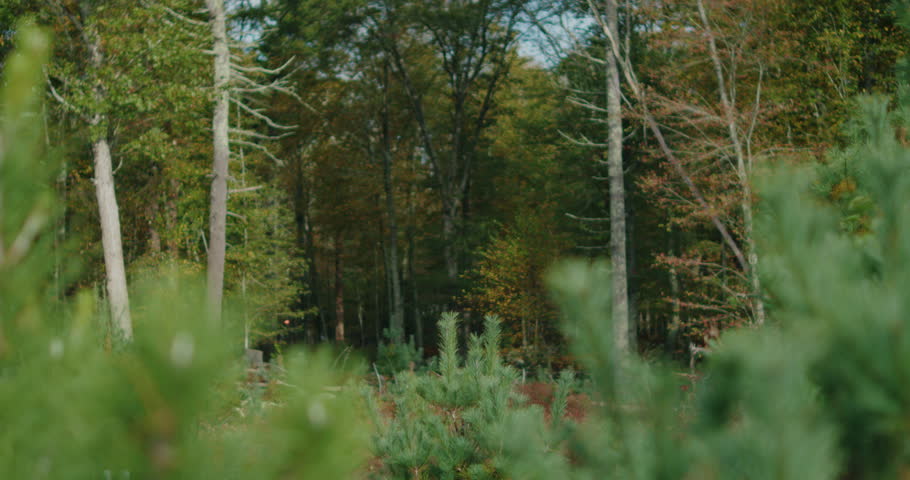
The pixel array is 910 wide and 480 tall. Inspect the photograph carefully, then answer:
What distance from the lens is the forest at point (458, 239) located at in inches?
27.2

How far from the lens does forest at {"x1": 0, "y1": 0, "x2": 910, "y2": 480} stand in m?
0.69

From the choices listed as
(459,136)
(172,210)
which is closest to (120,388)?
(172,210)

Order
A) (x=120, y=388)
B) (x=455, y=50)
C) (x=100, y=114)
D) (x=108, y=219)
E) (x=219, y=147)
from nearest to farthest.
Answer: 1. (x=120, y=388)
2. (x=108, y=219)
3. (x=100, y=114)
4. (x=219, y=147)
5. (x=455, y=50)

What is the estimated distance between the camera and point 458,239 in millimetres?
19703

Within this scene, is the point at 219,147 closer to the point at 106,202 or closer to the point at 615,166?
the point at 106,202

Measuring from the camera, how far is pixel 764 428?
640 mm

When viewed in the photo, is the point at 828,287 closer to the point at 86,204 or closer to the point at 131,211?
the point at 86,204

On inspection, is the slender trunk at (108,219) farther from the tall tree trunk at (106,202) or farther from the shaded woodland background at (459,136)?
the shaded woodland background at (459,136)

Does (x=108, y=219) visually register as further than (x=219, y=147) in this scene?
No

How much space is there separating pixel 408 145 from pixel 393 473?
Answer: 2466 centimetres

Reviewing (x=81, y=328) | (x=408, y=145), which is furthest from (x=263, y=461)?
(x=408, y=145)

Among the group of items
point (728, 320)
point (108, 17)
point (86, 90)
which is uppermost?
point (108, 17)

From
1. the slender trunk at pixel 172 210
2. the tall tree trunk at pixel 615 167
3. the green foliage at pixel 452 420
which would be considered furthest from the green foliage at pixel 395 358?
the green foliage at pixel 452 420

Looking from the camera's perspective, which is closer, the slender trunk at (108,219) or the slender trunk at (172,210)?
the slender trunk at (108,219)
